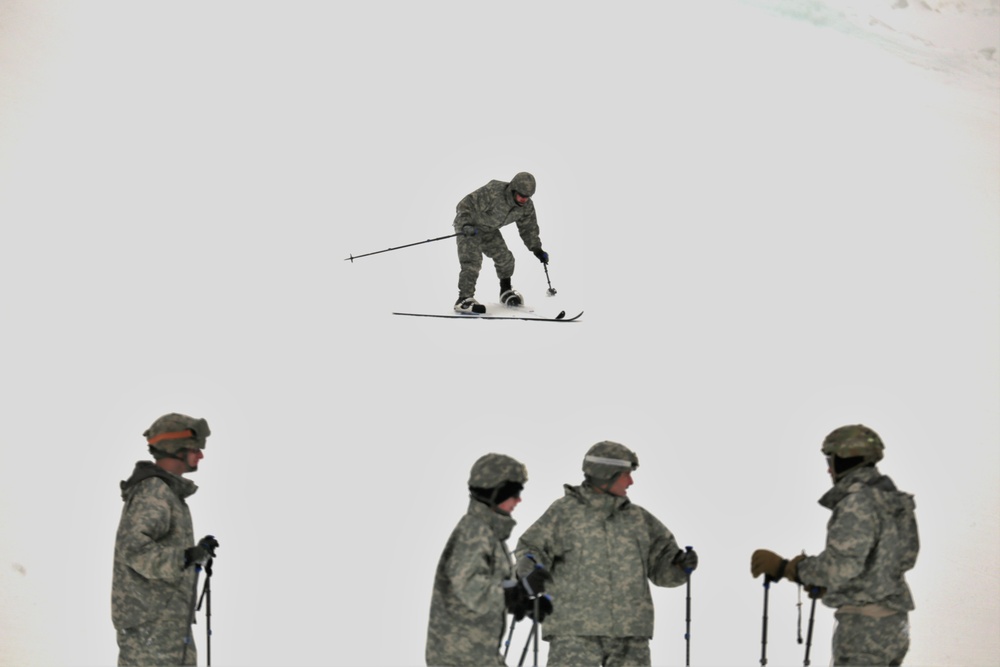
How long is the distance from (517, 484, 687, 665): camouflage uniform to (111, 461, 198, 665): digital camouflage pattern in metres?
1.30

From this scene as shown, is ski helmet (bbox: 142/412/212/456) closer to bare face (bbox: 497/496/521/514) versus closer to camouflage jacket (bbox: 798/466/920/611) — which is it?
bare face (bbox: 497/496/521/514)

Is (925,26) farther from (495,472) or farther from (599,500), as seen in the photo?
(495,472)

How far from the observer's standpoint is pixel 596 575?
5.26 metres

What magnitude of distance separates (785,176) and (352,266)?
251cm

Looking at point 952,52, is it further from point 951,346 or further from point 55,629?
point 55,629

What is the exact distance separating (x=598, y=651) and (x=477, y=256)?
103 inches

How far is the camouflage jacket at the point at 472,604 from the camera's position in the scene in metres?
4.73

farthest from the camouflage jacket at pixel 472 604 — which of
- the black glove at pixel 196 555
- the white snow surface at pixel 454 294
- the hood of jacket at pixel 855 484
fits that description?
the white snow surface at pixel 454 294

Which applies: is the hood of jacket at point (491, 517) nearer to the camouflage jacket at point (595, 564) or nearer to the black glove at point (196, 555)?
the camouflage jacket at point (595, 564)

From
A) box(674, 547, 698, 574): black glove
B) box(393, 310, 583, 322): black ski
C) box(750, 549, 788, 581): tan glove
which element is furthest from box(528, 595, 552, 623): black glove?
box(393, 310, 583, 322): black ski

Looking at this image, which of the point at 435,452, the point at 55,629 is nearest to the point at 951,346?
the point at 435,452

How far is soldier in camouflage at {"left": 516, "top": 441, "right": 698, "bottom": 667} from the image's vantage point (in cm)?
525

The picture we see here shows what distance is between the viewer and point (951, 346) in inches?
292

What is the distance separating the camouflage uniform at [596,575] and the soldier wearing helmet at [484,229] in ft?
6.96
